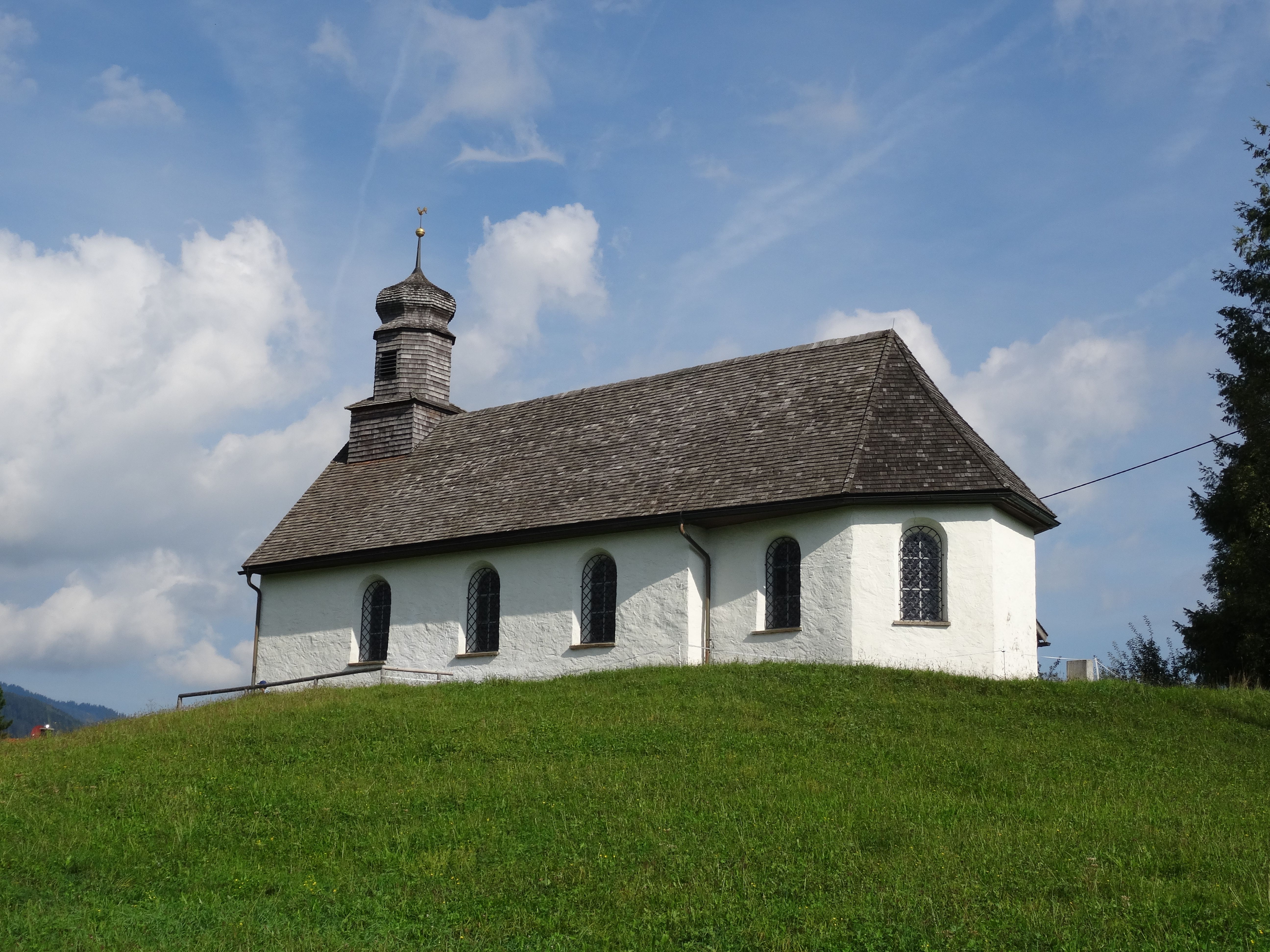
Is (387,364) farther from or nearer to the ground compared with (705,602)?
farther from the ground

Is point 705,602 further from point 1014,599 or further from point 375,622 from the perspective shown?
point 375,622

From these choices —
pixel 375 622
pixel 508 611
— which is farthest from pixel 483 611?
pixel 375 622

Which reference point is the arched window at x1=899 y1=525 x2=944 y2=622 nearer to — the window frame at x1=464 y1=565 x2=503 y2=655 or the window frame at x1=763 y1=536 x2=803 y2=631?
the window frame at x1=763 y1=536 x2=803 y2=631

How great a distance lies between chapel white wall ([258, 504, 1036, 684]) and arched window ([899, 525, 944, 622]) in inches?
8.1

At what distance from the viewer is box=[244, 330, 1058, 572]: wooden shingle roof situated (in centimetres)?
2328

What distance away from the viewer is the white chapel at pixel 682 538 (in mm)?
22656

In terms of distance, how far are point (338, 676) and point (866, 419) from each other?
40.7ft

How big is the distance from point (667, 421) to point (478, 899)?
1708 cm

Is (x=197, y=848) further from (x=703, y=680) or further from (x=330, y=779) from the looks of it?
(x=703, y=680)

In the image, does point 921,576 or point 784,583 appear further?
point 784,583

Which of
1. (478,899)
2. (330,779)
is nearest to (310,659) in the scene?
(330,779)

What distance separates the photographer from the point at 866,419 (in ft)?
79.1

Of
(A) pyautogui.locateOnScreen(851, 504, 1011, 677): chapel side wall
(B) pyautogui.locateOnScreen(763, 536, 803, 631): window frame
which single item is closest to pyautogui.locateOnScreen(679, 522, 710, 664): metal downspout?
(B) pyautogui.locateOnScreen(763, 536, 803, 631): window frame

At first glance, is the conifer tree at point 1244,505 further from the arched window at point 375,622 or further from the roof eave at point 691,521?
the arched window at point 375,622
